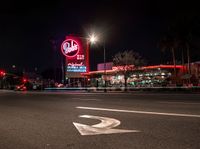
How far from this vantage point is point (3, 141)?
7.34 metres

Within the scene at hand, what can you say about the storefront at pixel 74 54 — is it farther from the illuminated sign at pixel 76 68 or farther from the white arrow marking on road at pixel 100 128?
the white arrow marking on road at pixel 100 128

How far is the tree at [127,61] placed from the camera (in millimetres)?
58719

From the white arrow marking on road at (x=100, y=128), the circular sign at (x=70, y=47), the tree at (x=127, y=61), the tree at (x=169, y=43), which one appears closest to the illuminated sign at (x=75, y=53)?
the circular sign at (x=70, y=47)

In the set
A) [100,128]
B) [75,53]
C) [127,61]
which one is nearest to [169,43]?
[127,61]

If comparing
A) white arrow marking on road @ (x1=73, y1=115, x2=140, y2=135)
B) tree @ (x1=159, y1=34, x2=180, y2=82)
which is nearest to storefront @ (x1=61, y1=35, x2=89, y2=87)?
tree @ (x1=159, y1=34, x2=180, y2=82)

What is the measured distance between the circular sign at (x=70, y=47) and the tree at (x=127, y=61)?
32.6ft

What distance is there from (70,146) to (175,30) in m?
48.1

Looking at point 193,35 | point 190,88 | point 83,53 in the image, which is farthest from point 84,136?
point 83,53

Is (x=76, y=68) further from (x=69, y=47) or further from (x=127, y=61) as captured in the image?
(x=127, y=61)

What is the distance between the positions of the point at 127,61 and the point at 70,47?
1225cm

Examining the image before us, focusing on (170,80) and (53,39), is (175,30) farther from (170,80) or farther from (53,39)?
(53,39)

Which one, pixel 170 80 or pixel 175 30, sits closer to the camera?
pixel 175 30

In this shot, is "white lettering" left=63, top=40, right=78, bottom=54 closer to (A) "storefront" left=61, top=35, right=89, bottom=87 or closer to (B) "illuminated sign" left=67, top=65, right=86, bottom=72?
(A) "storefront" left=61, top=35, right=89, bottom=87

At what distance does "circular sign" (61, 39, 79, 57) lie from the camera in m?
55.3
